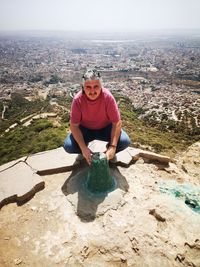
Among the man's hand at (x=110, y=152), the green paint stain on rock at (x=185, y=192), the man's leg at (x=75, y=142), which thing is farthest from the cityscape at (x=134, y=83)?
the man's hand at (x=110, y=152)

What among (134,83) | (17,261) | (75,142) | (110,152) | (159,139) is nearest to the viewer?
(17,261)

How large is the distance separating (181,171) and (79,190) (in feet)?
7.04

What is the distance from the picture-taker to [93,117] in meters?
4.45

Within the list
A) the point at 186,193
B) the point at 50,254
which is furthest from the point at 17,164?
the point at 186,193

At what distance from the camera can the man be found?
13.4ft

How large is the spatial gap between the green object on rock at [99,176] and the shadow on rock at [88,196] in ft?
0.31

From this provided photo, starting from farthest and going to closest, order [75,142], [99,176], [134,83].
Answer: [134,83], [75,142], [99,176]

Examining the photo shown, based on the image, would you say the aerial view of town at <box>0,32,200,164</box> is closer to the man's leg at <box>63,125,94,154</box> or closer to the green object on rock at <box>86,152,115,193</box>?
the man's leg at <box>63,125,94,154</box>

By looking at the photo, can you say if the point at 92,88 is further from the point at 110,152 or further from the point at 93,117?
the point at 110,152

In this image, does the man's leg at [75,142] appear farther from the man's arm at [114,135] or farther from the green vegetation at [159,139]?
the green vegetation at [159,139]

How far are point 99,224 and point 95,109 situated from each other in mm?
1775

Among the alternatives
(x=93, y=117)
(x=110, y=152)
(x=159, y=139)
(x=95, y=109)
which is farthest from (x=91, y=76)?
(x=159, y=139)

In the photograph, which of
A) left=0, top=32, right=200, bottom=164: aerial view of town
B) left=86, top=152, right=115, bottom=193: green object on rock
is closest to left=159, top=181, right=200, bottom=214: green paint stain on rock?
left=86, top=152, right=115, bottom=193: green object on rock

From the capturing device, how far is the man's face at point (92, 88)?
13.2ft
